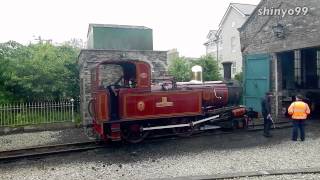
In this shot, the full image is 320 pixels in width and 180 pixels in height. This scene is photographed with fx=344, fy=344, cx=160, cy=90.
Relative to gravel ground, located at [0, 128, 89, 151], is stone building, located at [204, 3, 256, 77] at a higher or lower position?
higher

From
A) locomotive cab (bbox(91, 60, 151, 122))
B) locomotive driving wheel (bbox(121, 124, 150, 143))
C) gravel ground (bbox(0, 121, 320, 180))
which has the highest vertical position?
locomotive cab (bbox(91, 60, 151, 122))

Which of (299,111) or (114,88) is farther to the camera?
(299,111)

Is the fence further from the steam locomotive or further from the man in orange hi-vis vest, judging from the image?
the man in orange hi-vis vest

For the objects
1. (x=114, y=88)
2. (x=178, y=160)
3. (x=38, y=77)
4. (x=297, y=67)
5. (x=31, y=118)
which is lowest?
(x=178, y=160)

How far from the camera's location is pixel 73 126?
1492 centimetres

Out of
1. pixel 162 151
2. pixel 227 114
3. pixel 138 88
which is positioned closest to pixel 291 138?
pixel 227 114

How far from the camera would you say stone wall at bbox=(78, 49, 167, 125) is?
15.0 meters

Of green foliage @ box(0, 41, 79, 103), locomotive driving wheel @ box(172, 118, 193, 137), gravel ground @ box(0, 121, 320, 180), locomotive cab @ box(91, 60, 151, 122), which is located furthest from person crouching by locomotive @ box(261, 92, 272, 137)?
green foliage @ box(0, 41, 79, 103)

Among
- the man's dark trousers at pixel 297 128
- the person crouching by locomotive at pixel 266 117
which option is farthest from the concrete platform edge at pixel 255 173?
the person crouching by locomotive at pixel 266 117

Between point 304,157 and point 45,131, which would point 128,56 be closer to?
point 45,131

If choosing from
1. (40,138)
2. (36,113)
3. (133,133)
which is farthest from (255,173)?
(36,113)

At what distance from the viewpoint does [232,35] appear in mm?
38906

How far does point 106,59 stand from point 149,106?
18.6 ft

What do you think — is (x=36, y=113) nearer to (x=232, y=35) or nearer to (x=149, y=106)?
(x=149, y=106)
